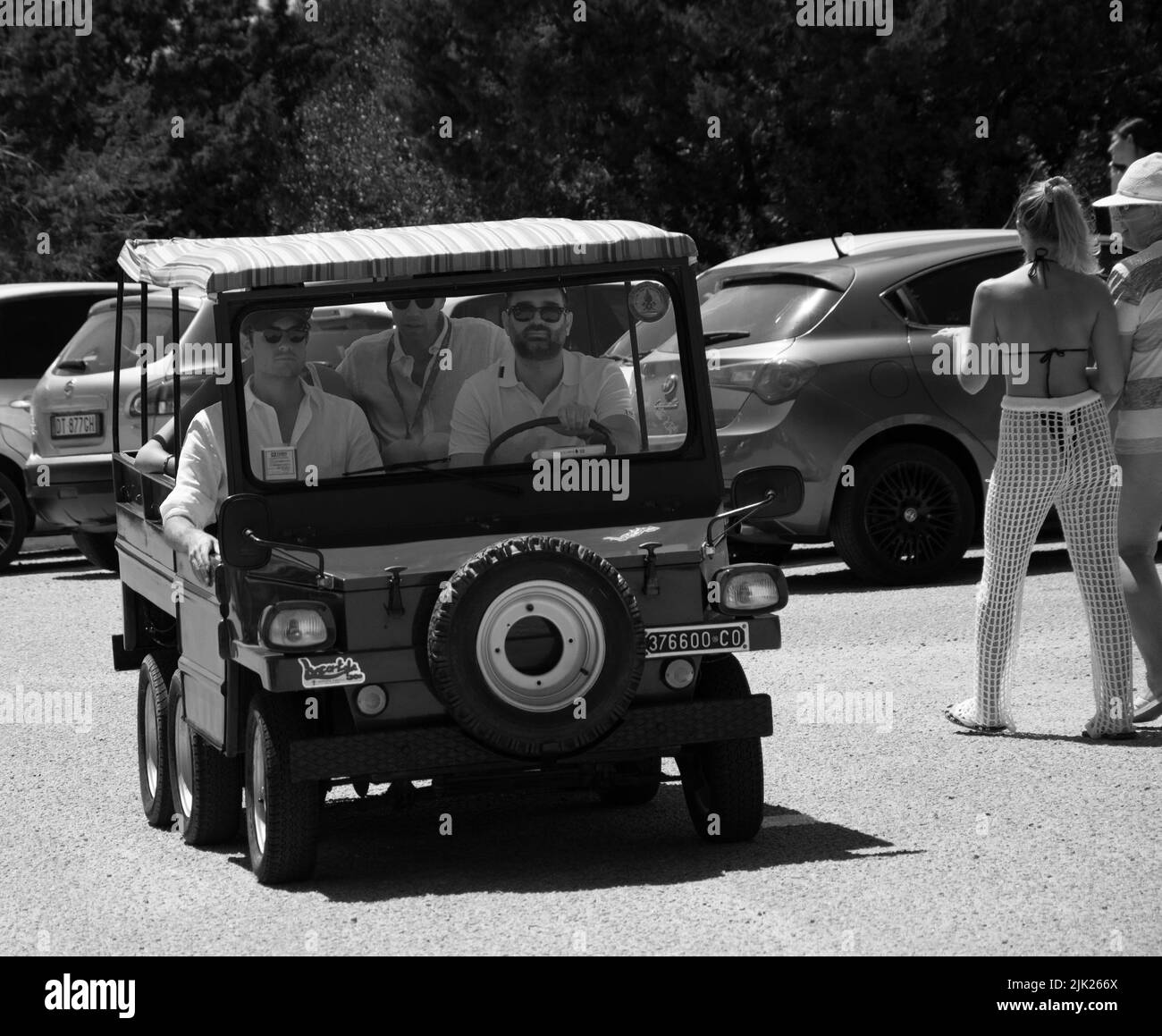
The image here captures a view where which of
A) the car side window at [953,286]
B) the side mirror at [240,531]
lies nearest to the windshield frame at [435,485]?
the side mirror at [240,531]

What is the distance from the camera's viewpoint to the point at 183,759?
6922mm

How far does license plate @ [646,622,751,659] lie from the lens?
5891 millimetres

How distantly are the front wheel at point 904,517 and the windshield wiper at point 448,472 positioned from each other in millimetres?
5341

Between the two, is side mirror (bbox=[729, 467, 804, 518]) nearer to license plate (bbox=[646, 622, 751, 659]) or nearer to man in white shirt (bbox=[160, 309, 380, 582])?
license plate (bbox=[646, 622, 751, 659])

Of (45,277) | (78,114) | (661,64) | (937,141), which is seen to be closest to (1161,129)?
(937,141)

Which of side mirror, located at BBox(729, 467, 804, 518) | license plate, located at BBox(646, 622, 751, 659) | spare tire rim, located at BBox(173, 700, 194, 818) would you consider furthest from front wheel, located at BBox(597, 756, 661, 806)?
spare tire rim, located at BBox(173, 700, 194, 818)

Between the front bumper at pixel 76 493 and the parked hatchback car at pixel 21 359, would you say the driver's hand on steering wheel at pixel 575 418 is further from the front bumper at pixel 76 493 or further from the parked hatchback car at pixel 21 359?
the parked hatchback car at pixel 21 359

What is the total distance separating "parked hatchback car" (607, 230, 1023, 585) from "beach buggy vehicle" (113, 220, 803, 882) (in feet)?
15.1

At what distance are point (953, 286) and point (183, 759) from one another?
615cm

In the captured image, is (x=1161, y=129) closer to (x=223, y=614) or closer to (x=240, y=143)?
(x=223, y=614)

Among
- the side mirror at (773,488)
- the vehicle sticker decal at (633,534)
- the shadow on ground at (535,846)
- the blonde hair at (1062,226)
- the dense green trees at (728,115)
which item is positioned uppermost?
the dense green trees at (728,115)

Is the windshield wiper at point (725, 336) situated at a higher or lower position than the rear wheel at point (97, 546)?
higher

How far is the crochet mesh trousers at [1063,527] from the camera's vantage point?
7512 millimetres

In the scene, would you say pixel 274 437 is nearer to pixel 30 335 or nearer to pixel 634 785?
pixel 634 785
